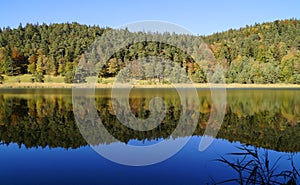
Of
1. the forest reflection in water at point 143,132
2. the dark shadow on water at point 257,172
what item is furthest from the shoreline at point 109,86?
the dark shadow on water at point 257,172

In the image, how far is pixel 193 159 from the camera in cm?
988

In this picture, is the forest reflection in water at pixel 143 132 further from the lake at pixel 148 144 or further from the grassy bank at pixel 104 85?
the grassy bank at pixel 104 85

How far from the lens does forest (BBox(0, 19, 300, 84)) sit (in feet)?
228

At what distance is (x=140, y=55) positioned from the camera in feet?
253

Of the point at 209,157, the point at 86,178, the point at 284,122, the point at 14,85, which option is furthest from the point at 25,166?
the point at 14,85

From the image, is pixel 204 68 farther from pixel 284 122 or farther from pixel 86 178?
pixel 86 178

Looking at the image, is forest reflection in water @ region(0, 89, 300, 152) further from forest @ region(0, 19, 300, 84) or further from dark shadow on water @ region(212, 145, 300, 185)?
forest @ region(0, 19, 300, 84)

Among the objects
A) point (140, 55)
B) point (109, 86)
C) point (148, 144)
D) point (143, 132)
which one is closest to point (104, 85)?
point (109, 86)

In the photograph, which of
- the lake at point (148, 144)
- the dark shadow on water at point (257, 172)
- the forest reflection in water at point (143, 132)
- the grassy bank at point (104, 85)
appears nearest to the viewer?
the dark shadow on water at point (257, 172)

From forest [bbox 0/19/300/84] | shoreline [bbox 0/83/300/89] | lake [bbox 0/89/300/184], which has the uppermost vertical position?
forest [bbox 0/19/300/84]

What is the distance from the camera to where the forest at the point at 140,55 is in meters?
69.6

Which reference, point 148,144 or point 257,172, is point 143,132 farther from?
point 257,172

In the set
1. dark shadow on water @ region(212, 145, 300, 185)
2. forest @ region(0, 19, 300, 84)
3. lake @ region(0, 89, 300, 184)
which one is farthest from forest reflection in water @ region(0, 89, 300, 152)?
forest @ region(0, 19, 300, 84)

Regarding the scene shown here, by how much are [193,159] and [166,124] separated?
23.9 feet
